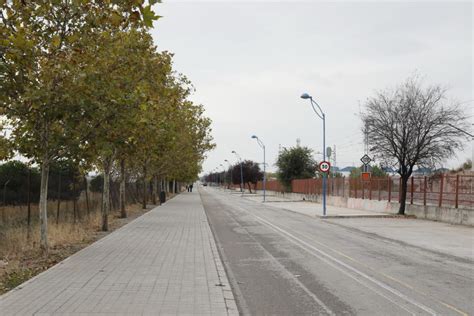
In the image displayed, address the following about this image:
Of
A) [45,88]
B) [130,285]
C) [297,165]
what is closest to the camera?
[130,285]

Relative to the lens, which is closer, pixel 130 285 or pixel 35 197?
pixel 130 285

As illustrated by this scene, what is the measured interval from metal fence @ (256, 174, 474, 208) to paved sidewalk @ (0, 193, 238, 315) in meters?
15.0

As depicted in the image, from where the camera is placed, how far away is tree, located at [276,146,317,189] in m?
61.9

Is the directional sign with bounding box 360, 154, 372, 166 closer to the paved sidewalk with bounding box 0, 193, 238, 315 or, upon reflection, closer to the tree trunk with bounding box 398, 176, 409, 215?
the tree trunk with bounding box 398, 176, 409, 215

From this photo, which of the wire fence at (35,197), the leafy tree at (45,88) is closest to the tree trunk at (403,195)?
the wire fence at (35,197)

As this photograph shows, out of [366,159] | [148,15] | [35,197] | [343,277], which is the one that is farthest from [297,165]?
[148,15]

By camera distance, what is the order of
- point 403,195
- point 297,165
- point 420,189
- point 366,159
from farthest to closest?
point 297,165, point 366,159, point 403,195, point 420,189

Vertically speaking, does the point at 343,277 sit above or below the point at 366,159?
below

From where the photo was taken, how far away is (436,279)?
941cm

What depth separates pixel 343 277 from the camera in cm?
941

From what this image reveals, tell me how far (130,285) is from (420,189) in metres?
22.7

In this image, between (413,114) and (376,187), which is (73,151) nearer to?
(413,114)

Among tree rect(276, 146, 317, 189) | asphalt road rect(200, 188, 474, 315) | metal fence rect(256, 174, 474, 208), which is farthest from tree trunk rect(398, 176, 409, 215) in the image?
tree rect(276, 146, 317, 189)

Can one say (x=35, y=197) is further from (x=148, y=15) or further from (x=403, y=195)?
(x=148, y=15)
